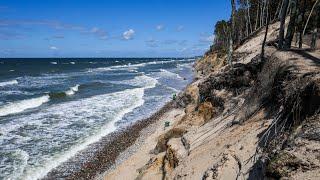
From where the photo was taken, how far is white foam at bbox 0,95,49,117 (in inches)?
1421

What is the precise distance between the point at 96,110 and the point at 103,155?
12795 mm

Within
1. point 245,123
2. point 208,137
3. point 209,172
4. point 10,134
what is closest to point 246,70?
point 208,137

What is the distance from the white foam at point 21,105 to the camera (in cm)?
3609

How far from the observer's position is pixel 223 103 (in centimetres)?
1611

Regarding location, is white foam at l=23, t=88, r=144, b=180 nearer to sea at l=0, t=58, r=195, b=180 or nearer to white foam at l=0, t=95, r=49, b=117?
sea at l=0, t=58, r=195, b=180

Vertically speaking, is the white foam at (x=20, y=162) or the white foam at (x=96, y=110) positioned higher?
the white foam at (x=20, y=162)

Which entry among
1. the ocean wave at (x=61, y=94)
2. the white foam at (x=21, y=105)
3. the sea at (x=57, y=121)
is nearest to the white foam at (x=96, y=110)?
the sea at (x=57, y=121)

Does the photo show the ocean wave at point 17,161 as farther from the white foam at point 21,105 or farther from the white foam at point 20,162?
the white foam at point 21,105

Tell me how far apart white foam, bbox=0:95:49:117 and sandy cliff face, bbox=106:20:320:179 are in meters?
22.2

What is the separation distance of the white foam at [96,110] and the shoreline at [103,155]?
0.43 meters

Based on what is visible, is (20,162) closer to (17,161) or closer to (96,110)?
(17,161)

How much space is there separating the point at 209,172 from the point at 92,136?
57.6 ft

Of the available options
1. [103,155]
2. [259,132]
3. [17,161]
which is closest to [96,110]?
[103,155]

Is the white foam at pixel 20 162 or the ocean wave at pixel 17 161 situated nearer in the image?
the white foam at pixel 20 162
